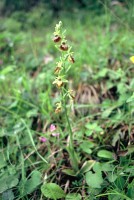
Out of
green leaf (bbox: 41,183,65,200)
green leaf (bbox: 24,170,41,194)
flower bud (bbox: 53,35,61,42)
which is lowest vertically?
green leaf (bbox: 41,183,65,200)

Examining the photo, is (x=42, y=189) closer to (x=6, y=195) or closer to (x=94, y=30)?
(x=6, y=195)

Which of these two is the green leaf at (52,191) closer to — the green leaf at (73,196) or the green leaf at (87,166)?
the green leaf at (73,196)

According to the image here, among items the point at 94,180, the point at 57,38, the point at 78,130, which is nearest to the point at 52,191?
the point at 94,180

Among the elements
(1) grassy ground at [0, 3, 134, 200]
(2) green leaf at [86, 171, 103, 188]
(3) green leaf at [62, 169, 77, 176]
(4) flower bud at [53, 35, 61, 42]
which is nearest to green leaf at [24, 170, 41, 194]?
(1) grassy ground at [0, 3, 134, 200]

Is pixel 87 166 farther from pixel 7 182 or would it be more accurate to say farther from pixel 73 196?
pixel 7 182

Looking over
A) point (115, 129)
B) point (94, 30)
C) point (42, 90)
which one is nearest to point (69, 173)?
point (115, 129)

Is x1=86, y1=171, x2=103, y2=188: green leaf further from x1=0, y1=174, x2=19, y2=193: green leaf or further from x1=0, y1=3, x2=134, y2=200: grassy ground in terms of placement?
x1=0, y1=174, x2=19, y2=193: green leaf

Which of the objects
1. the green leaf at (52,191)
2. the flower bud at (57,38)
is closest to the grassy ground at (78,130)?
the green leaf at (52,191)
